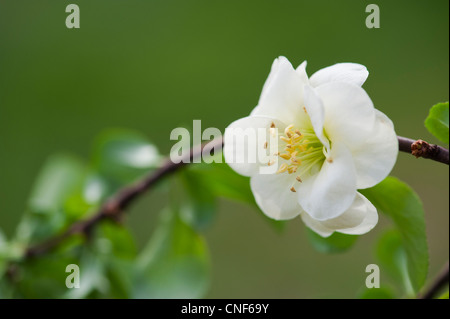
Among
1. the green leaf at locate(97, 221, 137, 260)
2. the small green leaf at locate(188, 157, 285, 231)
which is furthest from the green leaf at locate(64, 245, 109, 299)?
the small green leaf at locate(188, 157, 285, 231)

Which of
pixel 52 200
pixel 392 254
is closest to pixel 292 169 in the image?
pixel 392 254

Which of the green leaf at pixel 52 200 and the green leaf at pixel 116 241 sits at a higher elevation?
the green leaf at pixel 52 200

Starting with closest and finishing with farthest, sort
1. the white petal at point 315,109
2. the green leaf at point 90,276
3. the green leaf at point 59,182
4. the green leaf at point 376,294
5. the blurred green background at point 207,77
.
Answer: the white petal at point 315,109
the green leaf at point 376,294
the green leaf at point 90,276
the green leaf at point 59,182
the blurred green background at point 207,77

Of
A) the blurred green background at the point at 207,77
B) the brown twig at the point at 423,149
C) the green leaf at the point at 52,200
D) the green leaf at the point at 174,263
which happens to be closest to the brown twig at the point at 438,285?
the brown twig at the point at 423,149

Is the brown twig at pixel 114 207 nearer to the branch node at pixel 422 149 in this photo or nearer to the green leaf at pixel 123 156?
the green leaf at pixel 123 156

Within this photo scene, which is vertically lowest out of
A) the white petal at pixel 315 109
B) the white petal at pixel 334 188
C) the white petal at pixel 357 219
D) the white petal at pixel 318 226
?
the white petal at pixel 318 226

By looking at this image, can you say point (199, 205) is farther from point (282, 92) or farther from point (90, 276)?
point (282, 92)
